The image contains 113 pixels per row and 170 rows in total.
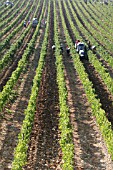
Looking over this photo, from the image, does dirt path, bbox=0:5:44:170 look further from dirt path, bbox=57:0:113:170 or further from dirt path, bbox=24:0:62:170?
dirt path, bbox=57:0:113:170

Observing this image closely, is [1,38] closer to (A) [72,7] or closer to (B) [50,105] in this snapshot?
(B) [50,105]

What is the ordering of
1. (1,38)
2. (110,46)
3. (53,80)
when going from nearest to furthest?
(53,80) → (110,46) → (1,38)

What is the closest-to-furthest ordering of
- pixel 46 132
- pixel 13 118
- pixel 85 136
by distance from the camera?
pixel 85 136 → pixel 46 132 → pixel 13 118

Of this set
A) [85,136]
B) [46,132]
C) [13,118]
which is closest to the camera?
[85,136]

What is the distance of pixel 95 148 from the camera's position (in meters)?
18.9

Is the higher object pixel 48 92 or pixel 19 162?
pixel 19 162

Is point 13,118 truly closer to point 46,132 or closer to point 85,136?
point 46,132

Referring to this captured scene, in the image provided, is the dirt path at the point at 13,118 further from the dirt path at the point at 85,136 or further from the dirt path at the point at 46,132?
the dirt path at the point at 85,136

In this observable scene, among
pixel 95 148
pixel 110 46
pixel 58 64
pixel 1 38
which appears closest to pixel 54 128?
pixel 95 148

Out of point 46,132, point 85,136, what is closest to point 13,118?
point 46,132

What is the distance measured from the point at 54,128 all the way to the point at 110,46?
24.3 meters

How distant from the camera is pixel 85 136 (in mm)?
20203

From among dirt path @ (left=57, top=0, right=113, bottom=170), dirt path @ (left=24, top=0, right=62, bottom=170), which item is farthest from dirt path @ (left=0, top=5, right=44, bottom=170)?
dirt path @ (left=57, top=0, right=113, bottom=170)

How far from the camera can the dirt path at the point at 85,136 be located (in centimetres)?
1761
